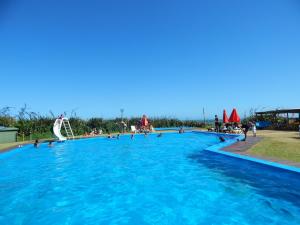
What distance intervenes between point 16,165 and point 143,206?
26.9ft

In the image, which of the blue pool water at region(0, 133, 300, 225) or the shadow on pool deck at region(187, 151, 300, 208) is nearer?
the blue pool water at region(0, 133, 300, 225)

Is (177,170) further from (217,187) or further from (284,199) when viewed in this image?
(284,199)

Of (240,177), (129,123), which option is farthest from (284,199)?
(129,123)

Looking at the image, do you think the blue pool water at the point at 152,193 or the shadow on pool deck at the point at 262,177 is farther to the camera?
the shadow on pool deck at the point at 262,177

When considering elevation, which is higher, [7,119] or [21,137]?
[7,119]

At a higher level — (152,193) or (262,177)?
(262,177)

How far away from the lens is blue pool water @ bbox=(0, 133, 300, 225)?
561 cm

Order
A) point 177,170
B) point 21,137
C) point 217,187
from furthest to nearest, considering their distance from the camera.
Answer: point 21,137
point 177,170
point 217,187

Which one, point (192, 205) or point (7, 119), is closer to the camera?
point (192, 205)

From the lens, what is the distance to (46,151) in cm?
1586

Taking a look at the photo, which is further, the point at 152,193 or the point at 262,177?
the point at 262,177

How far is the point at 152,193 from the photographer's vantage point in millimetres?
7234

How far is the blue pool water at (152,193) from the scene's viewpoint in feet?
18.4

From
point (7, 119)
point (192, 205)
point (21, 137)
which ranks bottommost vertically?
point (192, 205)
